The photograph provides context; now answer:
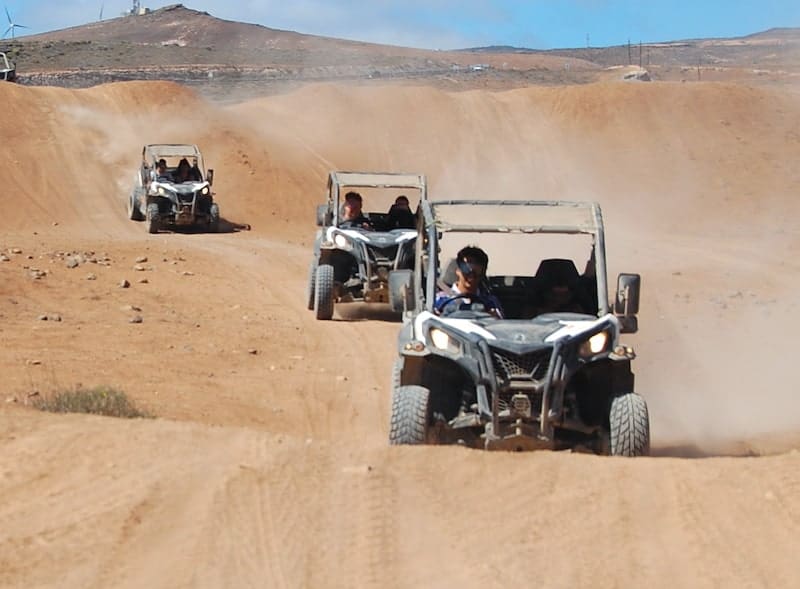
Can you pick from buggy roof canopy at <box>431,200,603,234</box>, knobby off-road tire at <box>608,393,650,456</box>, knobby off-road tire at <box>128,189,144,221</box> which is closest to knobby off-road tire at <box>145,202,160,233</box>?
knobby off-road tire at <box>128,189,144,221</box>

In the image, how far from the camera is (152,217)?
25.9 metres

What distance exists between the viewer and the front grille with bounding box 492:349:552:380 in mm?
7664

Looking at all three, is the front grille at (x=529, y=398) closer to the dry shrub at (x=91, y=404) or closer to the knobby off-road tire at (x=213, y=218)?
the dry shrub at (x=91, y=404)

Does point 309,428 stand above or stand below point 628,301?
below

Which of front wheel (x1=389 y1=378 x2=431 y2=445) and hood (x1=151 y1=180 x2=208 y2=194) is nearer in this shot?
front wheel (x1=389 y1=378 x2=431 y2=445)

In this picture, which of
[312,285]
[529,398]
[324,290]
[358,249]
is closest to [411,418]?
[529,398]

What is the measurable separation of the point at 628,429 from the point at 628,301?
35.6 inches

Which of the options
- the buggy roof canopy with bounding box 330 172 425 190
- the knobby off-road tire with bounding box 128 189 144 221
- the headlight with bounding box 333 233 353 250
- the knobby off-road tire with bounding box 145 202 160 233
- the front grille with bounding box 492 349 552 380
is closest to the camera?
the front grille with bounding box 492 349 552 380

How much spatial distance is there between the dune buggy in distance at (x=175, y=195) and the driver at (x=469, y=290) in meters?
17.9

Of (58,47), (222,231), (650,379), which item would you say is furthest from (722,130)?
(58,47)

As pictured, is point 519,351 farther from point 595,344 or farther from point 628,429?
point 628,429

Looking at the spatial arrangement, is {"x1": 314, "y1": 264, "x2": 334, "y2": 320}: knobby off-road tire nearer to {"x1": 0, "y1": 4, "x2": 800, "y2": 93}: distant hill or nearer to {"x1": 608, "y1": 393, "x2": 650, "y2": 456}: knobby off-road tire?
{"x1": 608, "y1": 393, "x2": 650, "y2": 456}: knobby off-road tire

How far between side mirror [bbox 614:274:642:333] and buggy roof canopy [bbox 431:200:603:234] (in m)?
0.42

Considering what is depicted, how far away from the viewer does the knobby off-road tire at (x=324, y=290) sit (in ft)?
49.3
